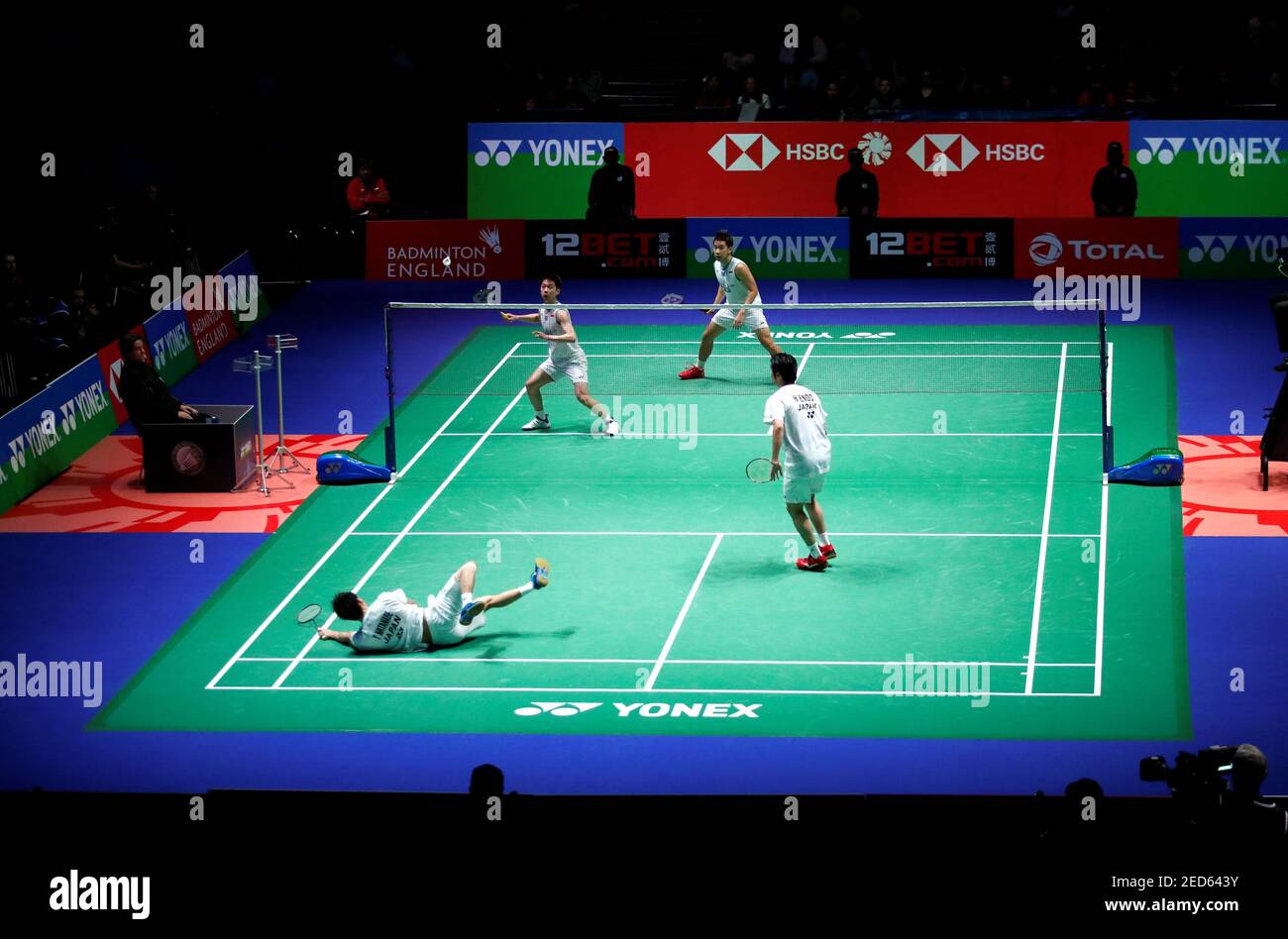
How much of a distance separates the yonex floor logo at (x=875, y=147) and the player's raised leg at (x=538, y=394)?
12556 mm

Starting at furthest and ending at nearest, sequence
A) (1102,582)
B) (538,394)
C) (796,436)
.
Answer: (538,394), (1102,582), (796,436)

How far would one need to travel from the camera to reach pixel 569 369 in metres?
21.6

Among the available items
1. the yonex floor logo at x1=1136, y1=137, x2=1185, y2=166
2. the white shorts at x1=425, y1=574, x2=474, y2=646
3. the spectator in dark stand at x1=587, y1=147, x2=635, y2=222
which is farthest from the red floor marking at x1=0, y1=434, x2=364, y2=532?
the yonex floor logo at x1=1136, y1=137, x2=1185, y2=166

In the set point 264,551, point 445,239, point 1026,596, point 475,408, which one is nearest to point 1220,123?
point 445,239

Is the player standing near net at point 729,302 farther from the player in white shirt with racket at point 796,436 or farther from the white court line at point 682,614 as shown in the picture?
the player in white shirt with racket at point 796,436

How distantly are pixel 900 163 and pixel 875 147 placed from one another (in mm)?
528

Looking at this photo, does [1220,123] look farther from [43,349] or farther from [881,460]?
[43,349]

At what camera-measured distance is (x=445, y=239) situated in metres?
29.6

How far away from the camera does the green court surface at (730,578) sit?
14.6 m

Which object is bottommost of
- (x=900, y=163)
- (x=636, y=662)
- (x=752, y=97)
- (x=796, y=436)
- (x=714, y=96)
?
(x=636, y=662)

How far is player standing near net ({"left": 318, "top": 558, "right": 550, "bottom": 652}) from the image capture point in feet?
50.9

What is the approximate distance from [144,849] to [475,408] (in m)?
15.6

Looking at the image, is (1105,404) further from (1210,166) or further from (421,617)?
(1210,166)

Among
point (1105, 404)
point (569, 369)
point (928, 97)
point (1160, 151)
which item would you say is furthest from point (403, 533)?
point (1160, 151)
